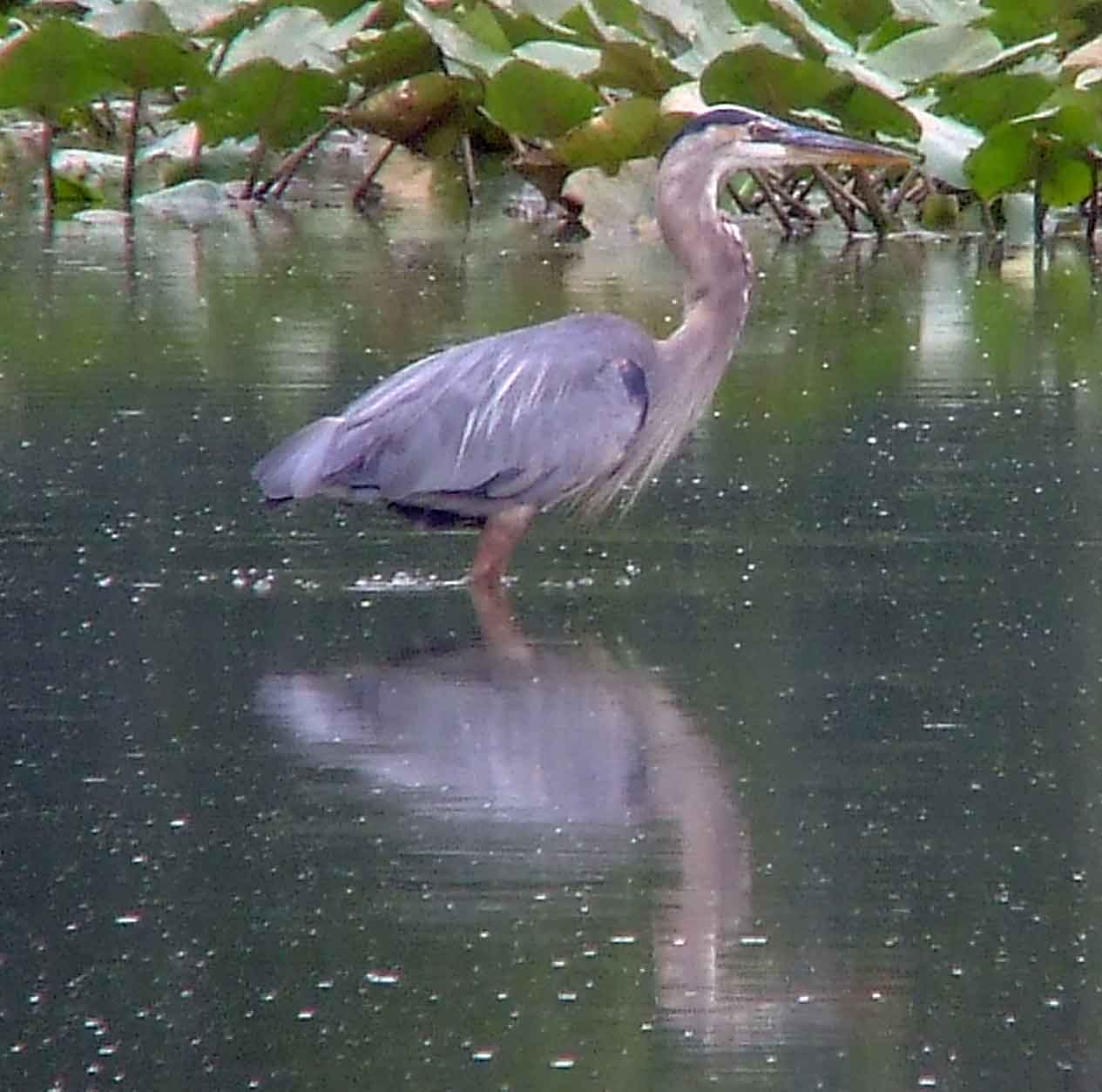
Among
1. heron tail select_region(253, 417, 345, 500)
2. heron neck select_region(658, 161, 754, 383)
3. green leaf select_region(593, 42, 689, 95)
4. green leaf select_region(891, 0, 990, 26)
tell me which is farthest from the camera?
green leaf select_region(891, 0, 990, 26)

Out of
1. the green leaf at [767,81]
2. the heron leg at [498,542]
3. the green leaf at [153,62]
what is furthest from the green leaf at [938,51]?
the heron leg at [498,542]

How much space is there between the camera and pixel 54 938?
400 centimetres

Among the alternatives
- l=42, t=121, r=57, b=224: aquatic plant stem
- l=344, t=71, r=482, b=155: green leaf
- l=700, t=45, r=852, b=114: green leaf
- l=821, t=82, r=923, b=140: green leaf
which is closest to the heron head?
l=700, t=45, r=852, b=114: green leaf

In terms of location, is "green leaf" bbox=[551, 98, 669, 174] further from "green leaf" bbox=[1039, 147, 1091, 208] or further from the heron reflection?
the heron reflection

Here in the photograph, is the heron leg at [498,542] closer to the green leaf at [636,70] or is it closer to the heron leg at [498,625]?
the heron leg at [498,625]

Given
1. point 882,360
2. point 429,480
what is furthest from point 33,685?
point 882,360

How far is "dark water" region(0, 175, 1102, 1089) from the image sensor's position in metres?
3.66

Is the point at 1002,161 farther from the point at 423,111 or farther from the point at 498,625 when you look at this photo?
the point at 498,625

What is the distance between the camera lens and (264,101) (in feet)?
46.7

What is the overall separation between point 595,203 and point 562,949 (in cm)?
998

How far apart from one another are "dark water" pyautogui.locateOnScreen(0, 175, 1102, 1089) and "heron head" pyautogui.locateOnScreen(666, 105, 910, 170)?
777 mm

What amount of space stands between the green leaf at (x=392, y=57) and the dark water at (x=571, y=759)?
576 cm

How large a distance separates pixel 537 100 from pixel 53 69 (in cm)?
212

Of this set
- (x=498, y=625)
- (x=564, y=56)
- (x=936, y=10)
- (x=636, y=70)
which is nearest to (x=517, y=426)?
(x=498, y=625)
